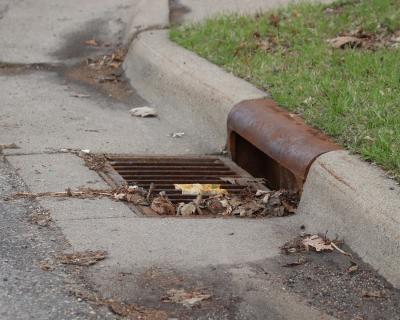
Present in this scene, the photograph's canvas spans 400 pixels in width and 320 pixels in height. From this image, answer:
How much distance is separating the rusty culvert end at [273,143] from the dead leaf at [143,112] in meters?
1.03

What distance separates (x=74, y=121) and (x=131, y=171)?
3.50 ft

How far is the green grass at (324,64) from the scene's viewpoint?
16.9 ft

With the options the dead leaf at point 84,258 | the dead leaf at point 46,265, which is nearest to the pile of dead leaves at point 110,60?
the dead leaf at point 84,258

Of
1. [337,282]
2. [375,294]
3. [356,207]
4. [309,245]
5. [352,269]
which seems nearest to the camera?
[375,294]

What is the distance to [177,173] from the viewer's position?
18.4ft

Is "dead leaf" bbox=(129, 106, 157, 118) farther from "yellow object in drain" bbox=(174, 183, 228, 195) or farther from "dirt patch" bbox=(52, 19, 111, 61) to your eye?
"yellow object in drain" bbox=(174, 183, 228, 195)

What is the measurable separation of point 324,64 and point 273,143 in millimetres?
1414

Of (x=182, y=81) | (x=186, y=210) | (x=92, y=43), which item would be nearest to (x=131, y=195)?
(x=186, y=210)

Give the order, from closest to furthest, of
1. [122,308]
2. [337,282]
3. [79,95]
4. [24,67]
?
[122,308]
[337,282]
[79,95]
[24,67]

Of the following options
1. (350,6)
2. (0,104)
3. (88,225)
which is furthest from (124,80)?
(88,225)

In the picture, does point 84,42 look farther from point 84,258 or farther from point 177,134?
point 84,258

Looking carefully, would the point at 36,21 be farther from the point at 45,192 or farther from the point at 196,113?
the point at 45,192

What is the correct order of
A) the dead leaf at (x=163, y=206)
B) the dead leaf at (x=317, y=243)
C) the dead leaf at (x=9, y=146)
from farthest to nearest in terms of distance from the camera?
the dead leaf at (x=9, y=146), the dead leaf at (x=163, y=206), the dead leaf at (x=317, y=243)

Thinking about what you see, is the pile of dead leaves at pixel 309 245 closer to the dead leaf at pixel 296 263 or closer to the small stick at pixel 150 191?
the dead leaf at pixel 296 263
